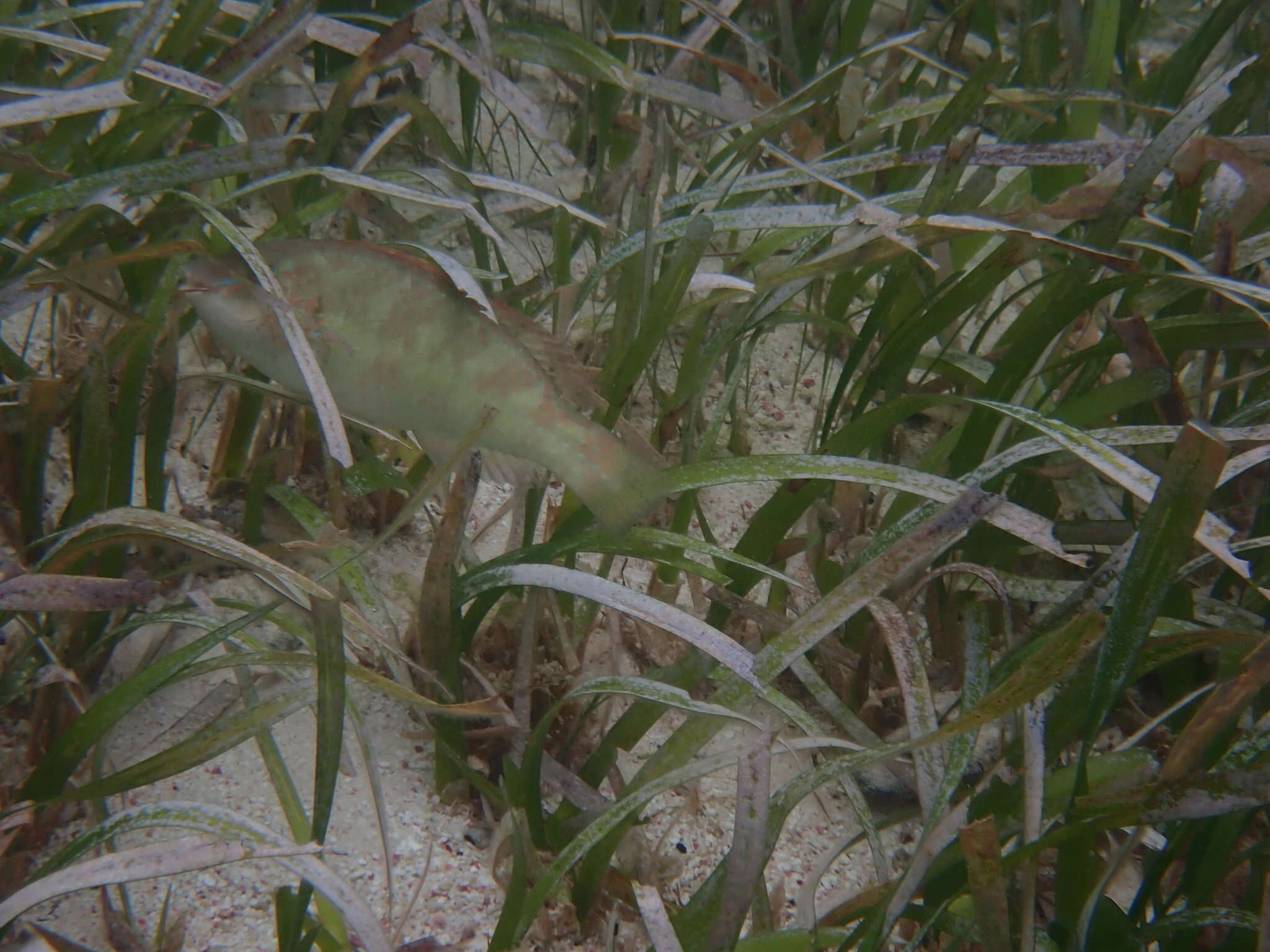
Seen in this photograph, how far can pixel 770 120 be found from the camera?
2.47m

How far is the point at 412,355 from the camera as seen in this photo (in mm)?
1595

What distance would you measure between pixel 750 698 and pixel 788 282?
3.70ft

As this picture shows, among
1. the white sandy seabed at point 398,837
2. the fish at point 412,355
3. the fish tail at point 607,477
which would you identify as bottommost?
the white sandy seabed at point 398,837

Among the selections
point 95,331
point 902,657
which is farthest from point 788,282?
point 95,331

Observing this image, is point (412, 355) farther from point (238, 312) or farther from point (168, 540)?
point (168, 540)

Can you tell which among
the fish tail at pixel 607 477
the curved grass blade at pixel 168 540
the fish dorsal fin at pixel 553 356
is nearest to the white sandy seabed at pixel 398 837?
the curved grass blade at pixel 168 540

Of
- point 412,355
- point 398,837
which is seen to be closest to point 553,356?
point 412,355

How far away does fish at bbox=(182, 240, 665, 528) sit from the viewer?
1.60 metres

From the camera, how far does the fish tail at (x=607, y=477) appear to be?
5.40ft

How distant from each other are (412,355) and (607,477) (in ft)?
1.48

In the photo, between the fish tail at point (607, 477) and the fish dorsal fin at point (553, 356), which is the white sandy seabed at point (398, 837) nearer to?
the fish tail at point (607, 477)

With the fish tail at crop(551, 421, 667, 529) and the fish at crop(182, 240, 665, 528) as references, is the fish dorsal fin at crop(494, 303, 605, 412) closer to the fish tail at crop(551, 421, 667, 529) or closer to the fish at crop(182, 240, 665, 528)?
the fish at crop(182, 240, 665, 528)

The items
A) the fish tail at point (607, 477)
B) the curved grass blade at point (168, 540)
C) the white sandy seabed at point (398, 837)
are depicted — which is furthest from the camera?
the fish tail at point (607, 477)

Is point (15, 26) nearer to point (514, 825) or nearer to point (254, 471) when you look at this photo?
point (254, 471)
